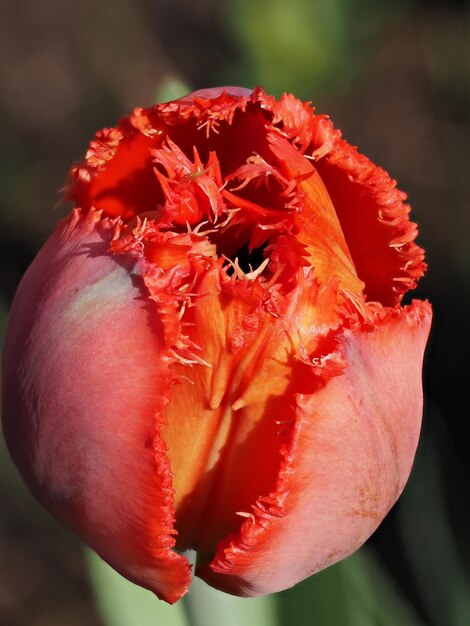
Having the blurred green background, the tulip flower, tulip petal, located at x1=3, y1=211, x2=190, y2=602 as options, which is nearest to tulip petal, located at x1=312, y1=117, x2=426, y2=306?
the tulip flower

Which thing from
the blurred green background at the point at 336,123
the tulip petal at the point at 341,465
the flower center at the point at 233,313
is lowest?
the blurred green background at the point at 336,123

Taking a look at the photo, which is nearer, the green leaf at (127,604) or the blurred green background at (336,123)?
the green leaf at (127,604)

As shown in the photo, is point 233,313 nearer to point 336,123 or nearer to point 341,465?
point 341,465

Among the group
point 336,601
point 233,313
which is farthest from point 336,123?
point 233,313

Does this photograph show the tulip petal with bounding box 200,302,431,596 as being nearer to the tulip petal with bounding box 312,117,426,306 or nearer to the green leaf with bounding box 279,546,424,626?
the tulip petal with bounding box 312,117,426,306

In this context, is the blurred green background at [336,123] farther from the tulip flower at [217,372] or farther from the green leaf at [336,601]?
the tulip flower at [217,372]

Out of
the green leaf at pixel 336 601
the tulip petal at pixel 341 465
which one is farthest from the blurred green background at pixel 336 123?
the tulip petal at pixel 341 465

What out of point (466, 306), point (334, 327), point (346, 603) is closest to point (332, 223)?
point (334, 327)
